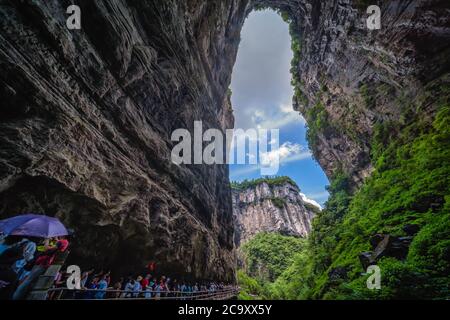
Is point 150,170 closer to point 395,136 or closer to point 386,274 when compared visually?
point 386,274

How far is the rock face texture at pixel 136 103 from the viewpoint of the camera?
18.4 ft

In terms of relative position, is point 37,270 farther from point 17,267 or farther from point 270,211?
point 270,211

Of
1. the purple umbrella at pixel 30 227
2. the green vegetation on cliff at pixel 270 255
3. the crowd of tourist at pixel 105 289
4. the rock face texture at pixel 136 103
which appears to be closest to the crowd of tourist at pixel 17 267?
the purple umbrella at pixel 30 227

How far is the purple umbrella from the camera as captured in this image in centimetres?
375

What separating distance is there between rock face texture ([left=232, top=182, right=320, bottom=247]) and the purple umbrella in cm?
6986

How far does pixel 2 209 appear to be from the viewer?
5.15 metres

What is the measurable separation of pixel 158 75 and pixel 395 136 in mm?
17960

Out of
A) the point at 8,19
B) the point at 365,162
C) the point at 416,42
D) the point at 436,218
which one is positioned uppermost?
the point at 416,42

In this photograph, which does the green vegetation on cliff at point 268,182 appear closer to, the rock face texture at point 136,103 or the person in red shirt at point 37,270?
the rock face texture at point 136,103

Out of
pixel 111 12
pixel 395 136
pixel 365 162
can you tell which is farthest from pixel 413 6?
pixel 111 12

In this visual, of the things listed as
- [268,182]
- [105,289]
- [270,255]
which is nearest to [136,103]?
[105,289]

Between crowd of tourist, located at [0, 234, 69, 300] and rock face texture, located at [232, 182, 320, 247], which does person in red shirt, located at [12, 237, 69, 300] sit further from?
rock face texture, located at [232, 182, 320, 247]
